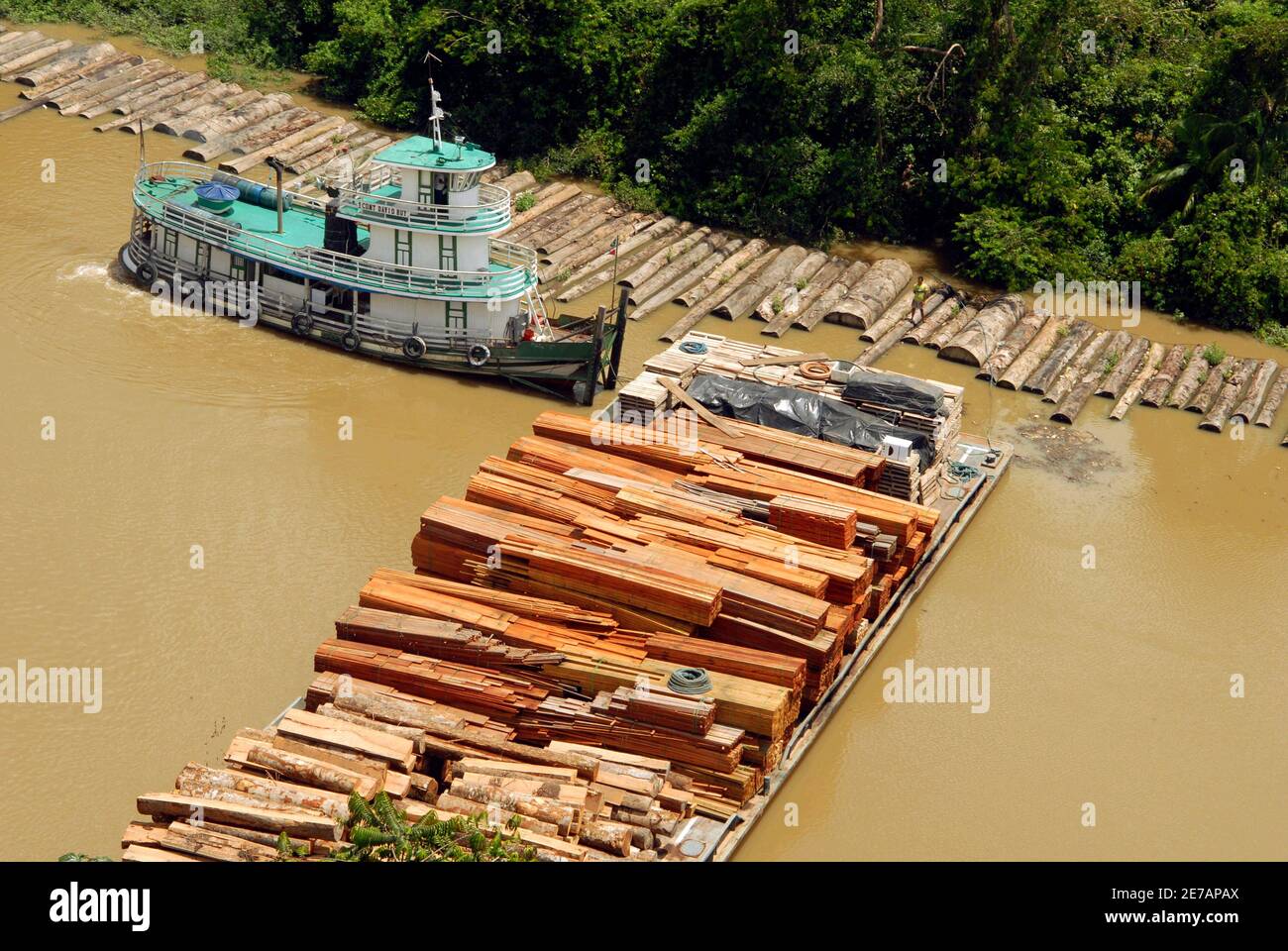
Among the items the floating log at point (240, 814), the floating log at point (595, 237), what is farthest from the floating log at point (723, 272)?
the floating log at point (240, 814)

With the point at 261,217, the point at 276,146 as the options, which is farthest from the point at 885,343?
the point at 276,146

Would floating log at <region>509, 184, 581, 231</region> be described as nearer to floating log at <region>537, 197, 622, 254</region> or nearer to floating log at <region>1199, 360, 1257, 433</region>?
floating log at <region>537, 197, 622, 254</region>

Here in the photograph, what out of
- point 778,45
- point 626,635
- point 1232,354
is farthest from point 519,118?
point 626,635

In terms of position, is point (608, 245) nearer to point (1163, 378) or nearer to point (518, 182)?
point (518, 182)

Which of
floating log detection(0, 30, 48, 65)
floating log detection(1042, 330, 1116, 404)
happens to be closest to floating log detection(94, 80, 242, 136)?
floating log detection(0, 30, 48, 65)

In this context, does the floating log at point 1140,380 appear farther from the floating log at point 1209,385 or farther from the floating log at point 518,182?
the floating log at point 518,182

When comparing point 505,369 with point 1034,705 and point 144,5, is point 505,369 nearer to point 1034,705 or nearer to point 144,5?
point 1034,705
